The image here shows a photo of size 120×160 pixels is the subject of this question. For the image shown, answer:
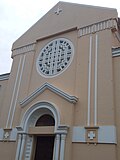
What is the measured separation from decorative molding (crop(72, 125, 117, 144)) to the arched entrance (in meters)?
0.47

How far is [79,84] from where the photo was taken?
902cm

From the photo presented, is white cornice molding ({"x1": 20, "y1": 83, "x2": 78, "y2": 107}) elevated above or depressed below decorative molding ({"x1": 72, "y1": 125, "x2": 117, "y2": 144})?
above

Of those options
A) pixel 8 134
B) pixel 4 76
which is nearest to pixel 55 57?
pixel 4 76

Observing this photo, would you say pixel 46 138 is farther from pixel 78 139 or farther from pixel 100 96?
pixel 100 96

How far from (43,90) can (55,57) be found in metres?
2.15

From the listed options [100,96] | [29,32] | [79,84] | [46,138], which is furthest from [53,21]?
[46,138]

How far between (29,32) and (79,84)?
18.9 ft

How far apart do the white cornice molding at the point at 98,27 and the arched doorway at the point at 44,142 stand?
461 centimetres

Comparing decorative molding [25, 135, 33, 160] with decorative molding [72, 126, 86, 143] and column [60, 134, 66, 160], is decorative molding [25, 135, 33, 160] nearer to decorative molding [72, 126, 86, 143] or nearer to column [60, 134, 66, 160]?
column [60, 134, 66, 160]

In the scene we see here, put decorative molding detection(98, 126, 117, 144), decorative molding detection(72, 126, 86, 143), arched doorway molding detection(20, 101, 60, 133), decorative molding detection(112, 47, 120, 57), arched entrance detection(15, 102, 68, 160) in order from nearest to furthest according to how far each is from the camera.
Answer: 1. decorative molding detection(98, 126, 117, 144)
2. decorative molding detection(72, 126, 86, 143)
3. arched entrance detection(15, 102, 68, 160)
4. decorative molding detection(112, 47, 120, 57)
5. arched doorway molding detection(20, 101, 60, 133)

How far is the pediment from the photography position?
33.3 feet

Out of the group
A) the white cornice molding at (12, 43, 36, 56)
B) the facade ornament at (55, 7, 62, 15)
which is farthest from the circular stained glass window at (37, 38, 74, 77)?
the facade ornament at (55, 7, 62, 15)

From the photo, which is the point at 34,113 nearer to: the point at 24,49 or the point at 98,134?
the point at 98,134

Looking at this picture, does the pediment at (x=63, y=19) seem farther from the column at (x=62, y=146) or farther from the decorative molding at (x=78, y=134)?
the column at (x=62, y=146)
